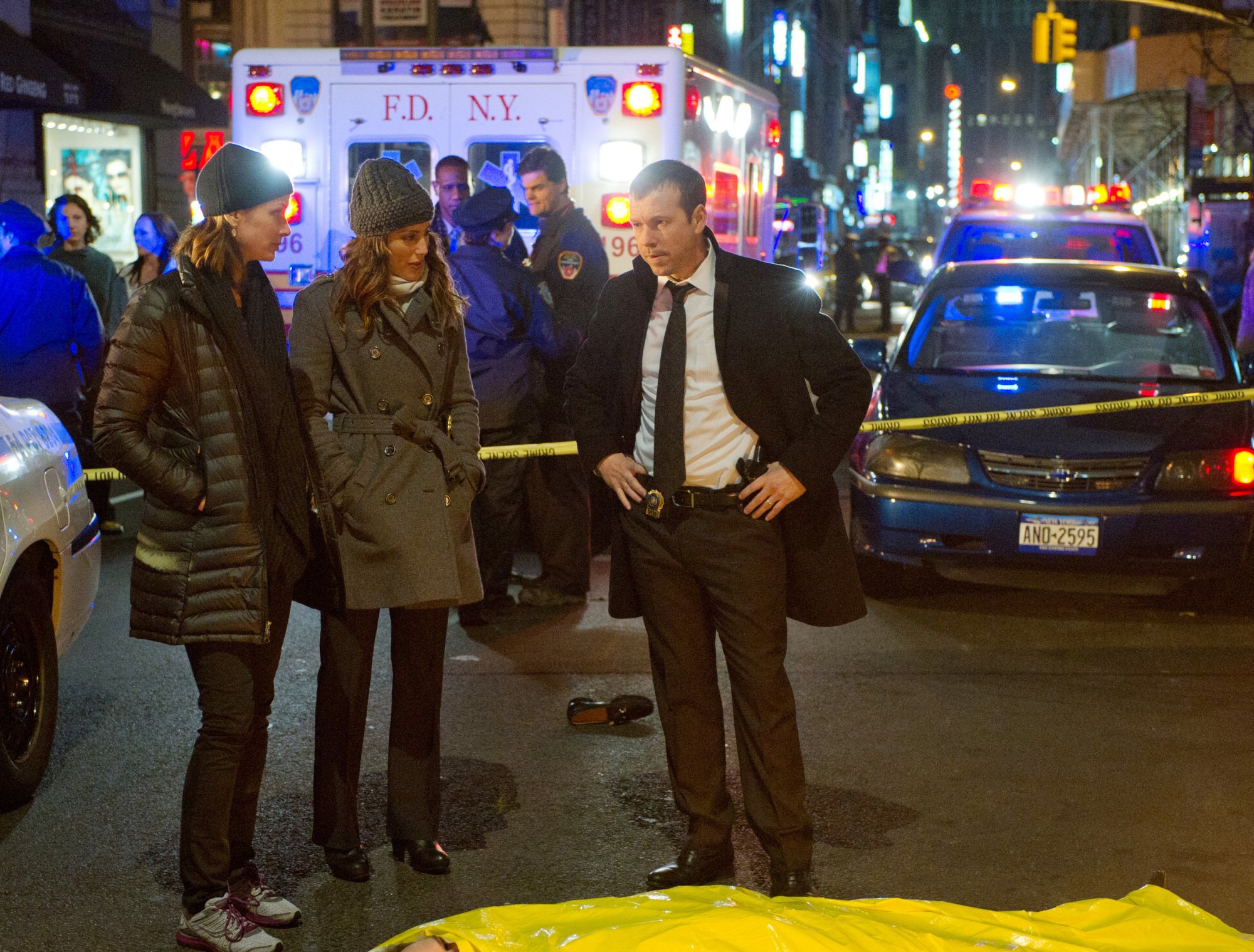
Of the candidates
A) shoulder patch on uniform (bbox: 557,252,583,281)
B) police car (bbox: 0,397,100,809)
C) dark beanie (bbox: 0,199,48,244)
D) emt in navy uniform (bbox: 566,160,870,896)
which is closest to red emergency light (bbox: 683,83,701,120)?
shoulder patch on uniform (bbox: 557,252,583,281)

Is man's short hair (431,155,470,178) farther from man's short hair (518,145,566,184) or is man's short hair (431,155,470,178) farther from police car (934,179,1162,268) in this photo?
police car (934,179,1162,268)

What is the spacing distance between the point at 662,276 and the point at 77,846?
7.96 feet

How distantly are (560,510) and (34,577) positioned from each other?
10.8 feet

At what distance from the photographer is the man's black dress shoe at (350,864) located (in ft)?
14.6

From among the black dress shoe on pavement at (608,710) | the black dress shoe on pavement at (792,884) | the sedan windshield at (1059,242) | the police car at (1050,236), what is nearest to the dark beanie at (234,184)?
the black dress shoe on pavement at (792,884)

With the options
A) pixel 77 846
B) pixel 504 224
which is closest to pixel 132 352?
pixel 77 846

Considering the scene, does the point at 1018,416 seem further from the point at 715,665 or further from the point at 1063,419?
the point at 715,665

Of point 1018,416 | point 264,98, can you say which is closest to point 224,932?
point 1018,416

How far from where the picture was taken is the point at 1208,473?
7379 mm

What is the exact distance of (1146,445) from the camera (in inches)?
293

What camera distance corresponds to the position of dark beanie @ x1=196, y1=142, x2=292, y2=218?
3934mm

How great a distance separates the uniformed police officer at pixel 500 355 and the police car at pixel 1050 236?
20.2 feet

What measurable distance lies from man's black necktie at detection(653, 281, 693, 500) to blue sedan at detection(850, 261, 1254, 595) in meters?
3.46

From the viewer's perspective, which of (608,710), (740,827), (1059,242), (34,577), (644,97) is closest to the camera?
(740,827)
